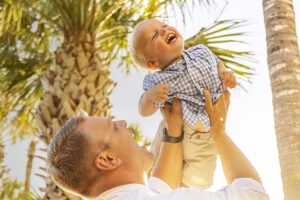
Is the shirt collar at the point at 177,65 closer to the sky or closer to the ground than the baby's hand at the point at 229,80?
closer to the sky

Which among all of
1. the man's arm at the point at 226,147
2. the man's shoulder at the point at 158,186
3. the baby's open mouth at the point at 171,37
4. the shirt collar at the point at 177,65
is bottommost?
the man's shoulder at the point at 158,186

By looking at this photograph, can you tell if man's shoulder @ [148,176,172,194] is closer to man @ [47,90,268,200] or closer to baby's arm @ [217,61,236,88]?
man @ [47,90,268,200]

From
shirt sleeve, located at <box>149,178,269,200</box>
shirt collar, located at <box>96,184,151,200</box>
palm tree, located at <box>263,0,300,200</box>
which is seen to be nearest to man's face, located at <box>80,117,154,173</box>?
shirt collar, located at <box>96,184,151,200</box>

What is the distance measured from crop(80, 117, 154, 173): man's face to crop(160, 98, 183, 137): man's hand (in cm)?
24

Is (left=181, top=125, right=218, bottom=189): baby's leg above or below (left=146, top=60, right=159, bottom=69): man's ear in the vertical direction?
below

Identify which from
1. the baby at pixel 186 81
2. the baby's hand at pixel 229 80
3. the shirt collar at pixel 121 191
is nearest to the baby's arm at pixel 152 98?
the baby at pixel 186 81

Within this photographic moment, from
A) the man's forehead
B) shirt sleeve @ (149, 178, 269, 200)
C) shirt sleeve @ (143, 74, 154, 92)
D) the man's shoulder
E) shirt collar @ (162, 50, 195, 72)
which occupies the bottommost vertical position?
the man's shoulder

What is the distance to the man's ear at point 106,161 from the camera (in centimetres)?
180

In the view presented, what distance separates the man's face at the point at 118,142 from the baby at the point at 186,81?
11.2 inches

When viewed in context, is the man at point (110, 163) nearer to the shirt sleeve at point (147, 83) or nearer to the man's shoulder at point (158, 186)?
the man's shoulder at point (158, 186)

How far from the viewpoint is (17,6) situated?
191 inches

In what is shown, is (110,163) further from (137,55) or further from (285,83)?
(285,83)

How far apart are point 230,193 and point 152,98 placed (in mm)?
707

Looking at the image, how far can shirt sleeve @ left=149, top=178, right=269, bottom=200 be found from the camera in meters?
1.54
